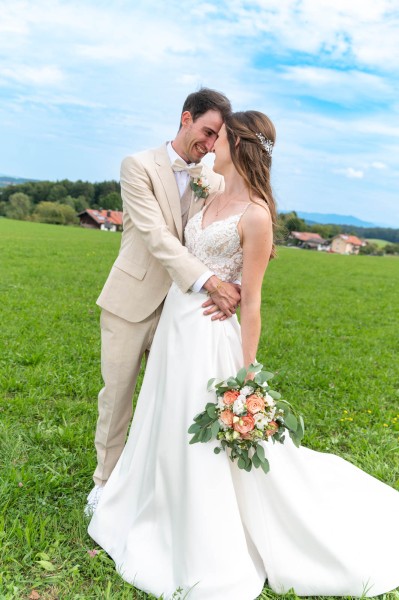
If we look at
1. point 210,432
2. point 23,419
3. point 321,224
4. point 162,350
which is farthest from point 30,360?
point 321,224

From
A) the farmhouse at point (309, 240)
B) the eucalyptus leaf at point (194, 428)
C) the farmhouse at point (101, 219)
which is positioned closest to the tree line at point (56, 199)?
the farmhouse at point (101, 219)

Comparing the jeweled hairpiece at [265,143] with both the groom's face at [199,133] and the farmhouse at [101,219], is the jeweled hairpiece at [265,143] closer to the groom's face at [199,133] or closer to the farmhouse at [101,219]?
the groom's face at [199,133]

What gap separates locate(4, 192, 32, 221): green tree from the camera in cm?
6819

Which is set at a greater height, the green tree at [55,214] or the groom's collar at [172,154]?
the groom's collar at [172,154]

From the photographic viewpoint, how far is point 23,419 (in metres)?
5.15

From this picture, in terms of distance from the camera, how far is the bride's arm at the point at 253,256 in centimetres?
307

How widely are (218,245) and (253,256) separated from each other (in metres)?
0.24

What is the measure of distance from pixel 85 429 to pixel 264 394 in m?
2.48

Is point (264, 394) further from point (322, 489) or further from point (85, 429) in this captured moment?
point (85, 429)

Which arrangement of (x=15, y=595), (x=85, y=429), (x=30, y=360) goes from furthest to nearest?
1. (x=30, y=360)
2. (x=85, y=429)
3. (x=15, y=595)

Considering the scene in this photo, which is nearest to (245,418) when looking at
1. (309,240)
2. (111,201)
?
(111,201)

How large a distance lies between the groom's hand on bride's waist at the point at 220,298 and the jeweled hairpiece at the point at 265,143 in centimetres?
78

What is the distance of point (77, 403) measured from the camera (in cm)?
557

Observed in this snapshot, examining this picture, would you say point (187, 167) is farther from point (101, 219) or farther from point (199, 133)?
point (101, 219)
